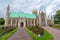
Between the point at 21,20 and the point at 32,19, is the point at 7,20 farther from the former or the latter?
the point at 32,19

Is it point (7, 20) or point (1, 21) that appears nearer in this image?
point (7, 20)

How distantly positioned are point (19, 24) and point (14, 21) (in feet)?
13.3

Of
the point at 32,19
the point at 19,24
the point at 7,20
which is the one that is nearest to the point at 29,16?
the point at 32,19

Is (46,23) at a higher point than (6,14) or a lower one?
lower

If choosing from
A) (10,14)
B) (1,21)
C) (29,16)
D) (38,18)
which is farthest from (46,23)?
(1,21)

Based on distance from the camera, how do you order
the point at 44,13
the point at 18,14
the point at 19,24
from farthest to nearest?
the point at 44,13 → the point at 18,14 → the point at 19,24

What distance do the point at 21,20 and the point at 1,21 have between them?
15.7m

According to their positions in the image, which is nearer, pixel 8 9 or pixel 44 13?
pixel 8 9

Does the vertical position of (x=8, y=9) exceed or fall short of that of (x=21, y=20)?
it exceeds it

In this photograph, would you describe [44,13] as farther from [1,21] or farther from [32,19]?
[1,21]

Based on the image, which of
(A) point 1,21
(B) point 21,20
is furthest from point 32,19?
(A) point 1,21

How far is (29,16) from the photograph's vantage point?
80.4 m

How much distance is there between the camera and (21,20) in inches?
2975

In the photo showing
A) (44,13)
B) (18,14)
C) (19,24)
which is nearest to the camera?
(19,24)
